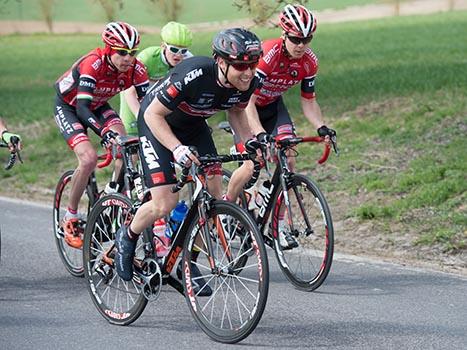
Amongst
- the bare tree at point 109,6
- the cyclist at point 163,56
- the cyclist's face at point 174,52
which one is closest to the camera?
the cyclist at point 163,56

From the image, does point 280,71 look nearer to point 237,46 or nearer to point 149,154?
point 149,154

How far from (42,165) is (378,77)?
7435mm

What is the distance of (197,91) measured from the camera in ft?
24.0

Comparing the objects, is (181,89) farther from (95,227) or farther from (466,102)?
(466,102)

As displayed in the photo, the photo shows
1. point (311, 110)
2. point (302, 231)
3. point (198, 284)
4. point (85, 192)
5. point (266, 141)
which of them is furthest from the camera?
point (85, 192)

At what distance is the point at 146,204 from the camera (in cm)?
759

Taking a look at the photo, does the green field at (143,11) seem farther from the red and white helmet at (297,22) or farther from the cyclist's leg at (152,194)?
the cyclist's leg at (152,194)

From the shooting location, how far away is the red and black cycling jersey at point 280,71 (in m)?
9.60

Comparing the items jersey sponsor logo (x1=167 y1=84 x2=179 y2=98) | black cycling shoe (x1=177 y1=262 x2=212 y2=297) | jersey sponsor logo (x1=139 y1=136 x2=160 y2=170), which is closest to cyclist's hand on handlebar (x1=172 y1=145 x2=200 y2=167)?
jersey sponsor logo (x1=167 y1=84 x2=179 y2=98)

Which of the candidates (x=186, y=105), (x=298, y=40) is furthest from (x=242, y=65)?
(x=298, y=40)

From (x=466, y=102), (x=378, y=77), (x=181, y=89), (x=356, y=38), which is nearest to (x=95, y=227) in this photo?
(x=181, y=89)

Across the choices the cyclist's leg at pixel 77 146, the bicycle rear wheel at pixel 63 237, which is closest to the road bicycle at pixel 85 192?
the bicycle rear wheel at pixel 63 237

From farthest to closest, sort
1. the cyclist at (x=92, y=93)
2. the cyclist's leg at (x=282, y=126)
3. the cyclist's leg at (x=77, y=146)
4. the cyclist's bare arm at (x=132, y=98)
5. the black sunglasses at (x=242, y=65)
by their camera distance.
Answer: the cyclist's bare arm at (x=132, y=98), the cyclist's leg at (x=282, y=126), the cyclist's leg at (x=77, y=146), the cyclist at (x=92, y=93), the black sunglasses at (x=242, y=65)

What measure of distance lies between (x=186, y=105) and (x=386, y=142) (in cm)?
790
